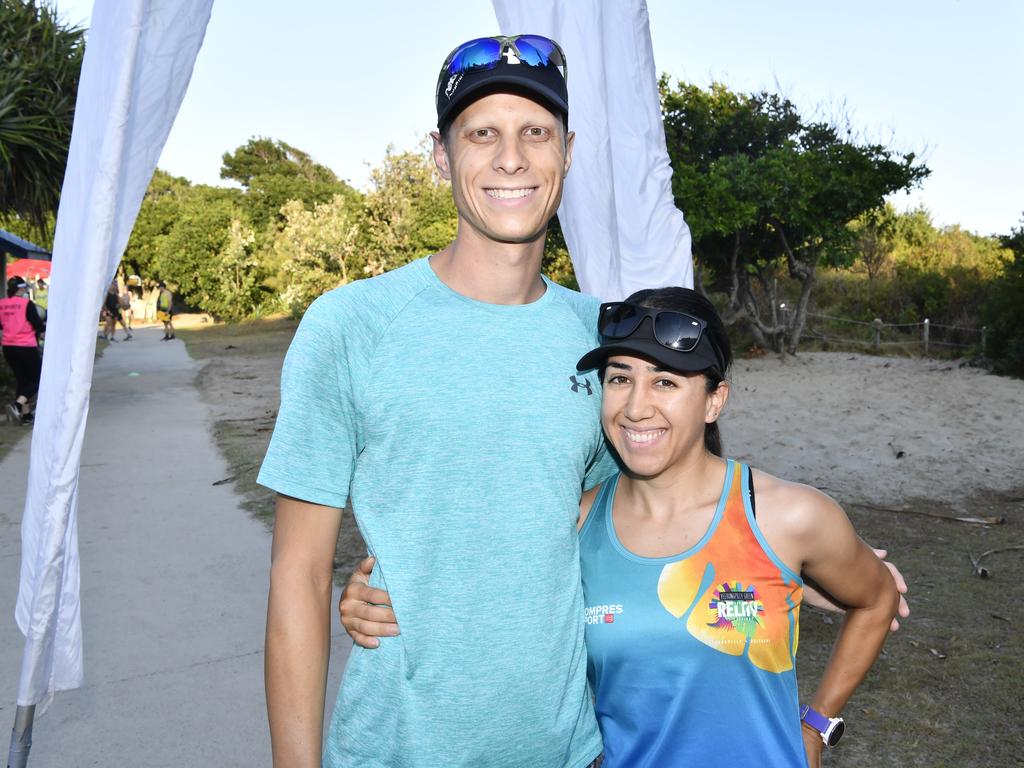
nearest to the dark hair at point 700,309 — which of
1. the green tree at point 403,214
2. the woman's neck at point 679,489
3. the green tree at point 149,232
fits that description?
the woman's neck at point 679,489

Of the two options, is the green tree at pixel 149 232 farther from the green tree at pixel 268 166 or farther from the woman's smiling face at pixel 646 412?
the woman's smiling face at pixel 646 412

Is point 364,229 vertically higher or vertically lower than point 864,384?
higher

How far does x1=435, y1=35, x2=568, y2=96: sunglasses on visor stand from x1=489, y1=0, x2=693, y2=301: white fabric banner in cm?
112

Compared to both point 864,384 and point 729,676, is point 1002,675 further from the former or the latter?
point 864,384

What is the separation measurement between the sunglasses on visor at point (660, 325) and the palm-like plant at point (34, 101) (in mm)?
11157

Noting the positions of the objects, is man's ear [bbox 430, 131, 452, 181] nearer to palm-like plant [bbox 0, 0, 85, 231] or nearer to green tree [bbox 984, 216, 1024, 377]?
palm-like plant [bbox 0, 0, 85, 231]

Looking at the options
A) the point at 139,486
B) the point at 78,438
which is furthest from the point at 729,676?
the point at 139,486

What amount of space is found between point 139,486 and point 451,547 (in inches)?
297

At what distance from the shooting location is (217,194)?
47406 mm

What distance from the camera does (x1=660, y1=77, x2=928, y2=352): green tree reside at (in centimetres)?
1491

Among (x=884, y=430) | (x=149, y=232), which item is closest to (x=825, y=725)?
(x=884, y=430)

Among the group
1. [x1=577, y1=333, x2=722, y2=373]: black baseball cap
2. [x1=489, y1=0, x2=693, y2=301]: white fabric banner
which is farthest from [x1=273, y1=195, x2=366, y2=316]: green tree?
[x1=577, y1=333, x2=722, y2=373]: black baseball cap

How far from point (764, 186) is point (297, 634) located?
14628 millimetres

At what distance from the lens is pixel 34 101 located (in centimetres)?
1111
